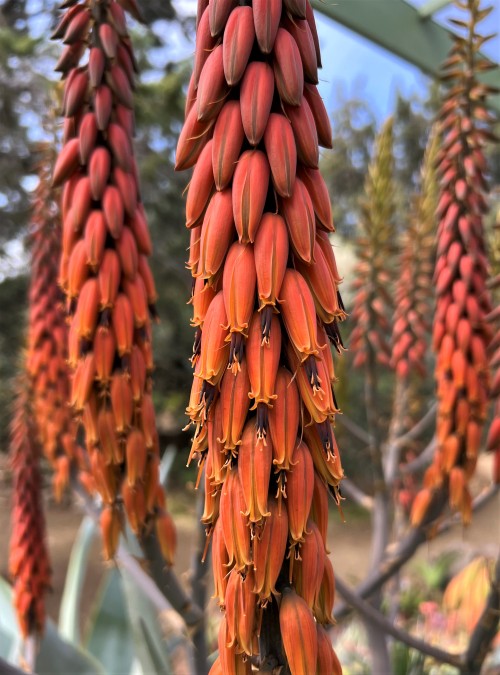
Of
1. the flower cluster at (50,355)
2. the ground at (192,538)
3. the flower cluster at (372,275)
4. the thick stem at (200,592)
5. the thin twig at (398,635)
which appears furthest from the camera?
the ground at (192,538)

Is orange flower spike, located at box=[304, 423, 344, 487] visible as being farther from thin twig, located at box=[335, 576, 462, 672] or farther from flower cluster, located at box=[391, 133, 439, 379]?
flower cluster, located at box=[391, 133, 439, 379]

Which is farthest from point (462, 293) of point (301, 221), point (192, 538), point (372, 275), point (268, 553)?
point (192, 538)

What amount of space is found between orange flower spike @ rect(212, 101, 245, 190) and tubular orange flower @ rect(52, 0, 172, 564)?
2.09 feet

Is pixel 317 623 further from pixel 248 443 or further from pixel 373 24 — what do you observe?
pixel 373 24

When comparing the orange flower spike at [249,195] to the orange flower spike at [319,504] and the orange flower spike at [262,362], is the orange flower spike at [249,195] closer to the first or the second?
the orange flower spike at [262,362]

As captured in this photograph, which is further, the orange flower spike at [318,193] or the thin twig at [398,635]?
the thin twig at [398,635]

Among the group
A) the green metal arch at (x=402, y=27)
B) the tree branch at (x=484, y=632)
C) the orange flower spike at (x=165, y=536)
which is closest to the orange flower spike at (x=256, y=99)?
the orange flower spike at (x=165, y=536)

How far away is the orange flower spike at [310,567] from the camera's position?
966mm

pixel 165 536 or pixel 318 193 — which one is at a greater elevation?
pixel 318 193

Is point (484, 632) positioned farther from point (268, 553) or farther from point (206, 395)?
point (206, 395)

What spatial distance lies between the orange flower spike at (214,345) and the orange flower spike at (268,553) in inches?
9.1

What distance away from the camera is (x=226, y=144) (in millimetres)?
945

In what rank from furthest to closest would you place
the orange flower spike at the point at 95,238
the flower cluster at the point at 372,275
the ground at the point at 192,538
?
the ground at the point at 192,538 → the flower cluster at the point at 372,275 → the orange flower spike at the point at 95,238

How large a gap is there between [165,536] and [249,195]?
1.10 m
